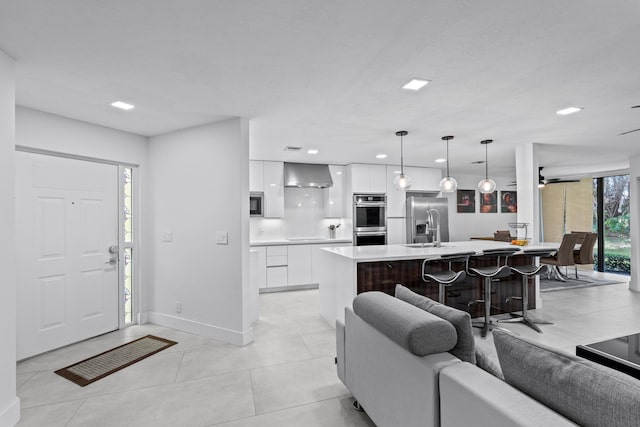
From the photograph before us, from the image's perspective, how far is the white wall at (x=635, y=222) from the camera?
571 cm

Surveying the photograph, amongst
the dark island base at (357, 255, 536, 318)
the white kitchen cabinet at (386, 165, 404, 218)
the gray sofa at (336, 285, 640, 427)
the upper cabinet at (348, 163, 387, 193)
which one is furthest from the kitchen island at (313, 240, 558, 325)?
the white kitchen cabinet at (386, 165, 404, 218)

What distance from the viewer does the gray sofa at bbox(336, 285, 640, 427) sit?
0.97 meters

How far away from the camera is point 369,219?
6402 millimetres

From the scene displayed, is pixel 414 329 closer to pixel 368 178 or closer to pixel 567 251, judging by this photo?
pixel 368 178

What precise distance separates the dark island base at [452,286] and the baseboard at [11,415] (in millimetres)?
2843

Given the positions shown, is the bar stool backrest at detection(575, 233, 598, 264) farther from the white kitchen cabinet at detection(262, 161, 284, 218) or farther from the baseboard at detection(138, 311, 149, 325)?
the baseboard at detection(138, 311, 149, 325)

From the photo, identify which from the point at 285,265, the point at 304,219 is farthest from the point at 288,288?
the point at 304,219

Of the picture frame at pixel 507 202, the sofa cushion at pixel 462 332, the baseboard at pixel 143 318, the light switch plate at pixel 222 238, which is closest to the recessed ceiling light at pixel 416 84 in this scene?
the sofa cushion at pixel 462 332

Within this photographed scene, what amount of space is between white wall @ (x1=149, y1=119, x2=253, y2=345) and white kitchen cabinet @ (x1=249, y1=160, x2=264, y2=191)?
1.92 meters

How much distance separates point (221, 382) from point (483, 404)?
2.17 meters

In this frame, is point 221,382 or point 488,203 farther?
point 488,203

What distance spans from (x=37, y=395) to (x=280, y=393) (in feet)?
6.12

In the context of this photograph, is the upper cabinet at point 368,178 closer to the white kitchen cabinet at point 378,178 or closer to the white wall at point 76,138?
the white kitchen cabinet at point 378,178

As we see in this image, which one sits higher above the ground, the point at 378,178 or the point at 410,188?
the point at 378,178
